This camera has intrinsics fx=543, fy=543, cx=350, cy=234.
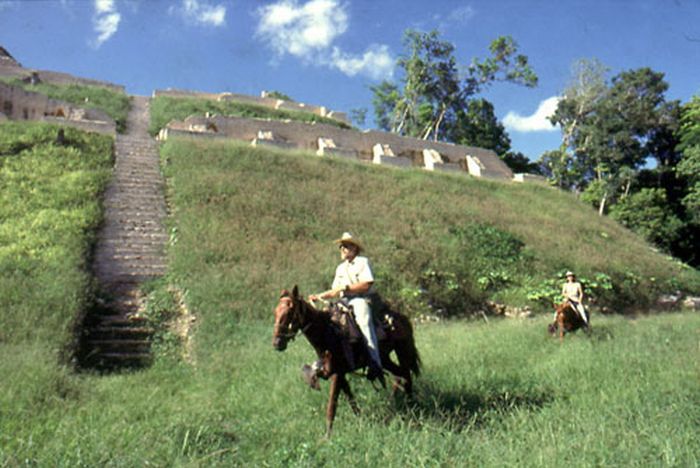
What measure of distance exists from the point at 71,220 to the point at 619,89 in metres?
45.1

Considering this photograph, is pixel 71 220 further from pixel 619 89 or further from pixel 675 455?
pixel 619 89

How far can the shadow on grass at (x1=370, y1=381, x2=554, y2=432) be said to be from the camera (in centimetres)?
595

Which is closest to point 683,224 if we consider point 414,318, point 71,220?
point 414,318

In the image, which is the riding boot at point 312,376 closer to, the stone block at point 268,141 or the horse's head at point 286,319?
the horse's head at point 286,319

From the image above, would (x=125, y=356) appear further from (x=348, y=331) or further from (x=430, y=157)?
(x=430, y=157)

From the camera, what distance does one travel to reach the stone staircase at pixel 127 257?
35.4 ft

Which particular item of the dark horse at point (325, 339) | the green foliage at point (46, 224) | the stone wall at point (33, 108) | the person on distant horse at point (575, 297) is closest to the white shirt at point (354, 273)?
the dark horse at point (325, 339)

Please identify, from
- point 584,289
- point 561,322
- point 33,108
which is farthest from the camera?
point 33,108

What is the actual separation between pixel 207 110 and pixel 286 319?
34817mm

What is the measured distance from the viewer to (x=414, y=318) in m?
14.1

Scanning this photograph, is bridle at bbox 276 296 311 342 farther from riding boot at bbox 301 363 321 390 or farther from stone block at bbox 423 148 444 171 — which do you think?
stone block at bbox 423 148 444 171

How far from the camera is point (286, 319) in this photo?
580 centimetres

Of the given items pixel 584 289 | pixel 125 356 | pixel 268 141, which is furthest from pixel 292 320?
pixel 268 141

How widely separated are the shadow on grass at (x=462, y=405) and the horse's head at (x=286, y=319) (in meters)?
1.46
